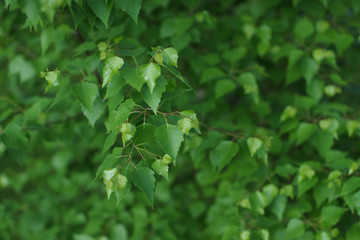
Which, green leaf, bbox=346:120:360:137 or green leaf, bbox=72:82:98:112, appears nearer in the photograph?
green leaf, bbox=72:82:98:112

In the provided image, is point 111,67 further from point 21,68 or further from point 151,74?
point 21,68

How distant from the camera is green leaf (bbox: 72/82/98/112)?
145 cm

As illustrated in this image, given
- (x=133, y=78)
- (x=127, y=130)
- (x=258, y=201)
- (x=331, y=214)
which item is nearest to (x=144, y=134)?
(x=127, y=130)

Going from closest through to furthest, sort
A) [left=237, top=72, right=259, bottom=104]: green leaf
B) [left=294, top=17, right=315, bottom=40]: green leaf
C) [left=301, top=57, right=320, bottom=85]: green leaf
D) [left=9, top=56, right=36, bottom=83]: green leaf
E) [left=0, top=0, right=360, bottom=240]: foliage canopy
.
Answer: [left=0, top=0, right=360, bottom=240]: foliage canopy
[left=237, top=72, right=259, bottom=104]: green leaf
[left=301, top=57, right=320, bottom=85]: green leaf
[left=294, top=17, right=315, bottom=40]: green leaf
[left=9, top=56, right=36, bottom=83]: green leaf

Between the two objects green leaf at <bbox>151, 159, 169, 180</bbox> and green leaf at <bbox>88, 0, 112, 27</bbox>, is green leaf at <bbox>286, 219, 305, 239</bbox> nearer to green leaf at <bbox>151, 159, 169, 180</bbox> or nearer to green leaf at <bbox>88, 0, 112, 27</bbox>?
green leaf at <bbox>151, 159, 169, 180</bbox>

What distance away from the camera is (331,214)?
5.83 ft

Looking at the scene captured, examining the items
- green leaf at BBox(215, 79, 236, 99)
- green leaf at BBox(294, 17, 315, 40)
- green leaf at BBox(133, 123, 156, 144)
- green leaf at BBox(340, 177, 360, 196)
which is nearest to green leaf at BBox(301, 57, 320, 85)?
green leaf at BBox(294, 17, 315, 40)

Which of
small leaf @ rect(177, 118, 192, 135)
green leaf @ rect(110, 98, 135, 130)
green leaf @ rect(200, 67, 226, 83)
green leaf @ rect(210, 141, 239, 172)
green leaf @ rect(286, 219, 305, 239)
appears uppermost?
green leaf @ rect(110, 98, 135, 130)

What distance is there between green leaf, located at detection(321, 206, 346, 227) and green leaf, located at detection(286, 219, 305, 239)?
0.12 meters

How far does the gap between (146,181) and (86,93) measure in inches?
19.5

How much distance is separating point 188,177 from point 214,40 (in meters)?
1.37

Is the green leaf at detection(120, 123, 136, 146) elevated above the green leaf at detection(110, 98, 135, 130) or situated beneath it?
situated beneath

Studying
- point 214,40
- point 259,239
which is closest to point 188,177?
point 214,40

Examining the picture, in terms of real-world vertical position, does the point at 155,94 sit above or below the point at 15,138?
above
